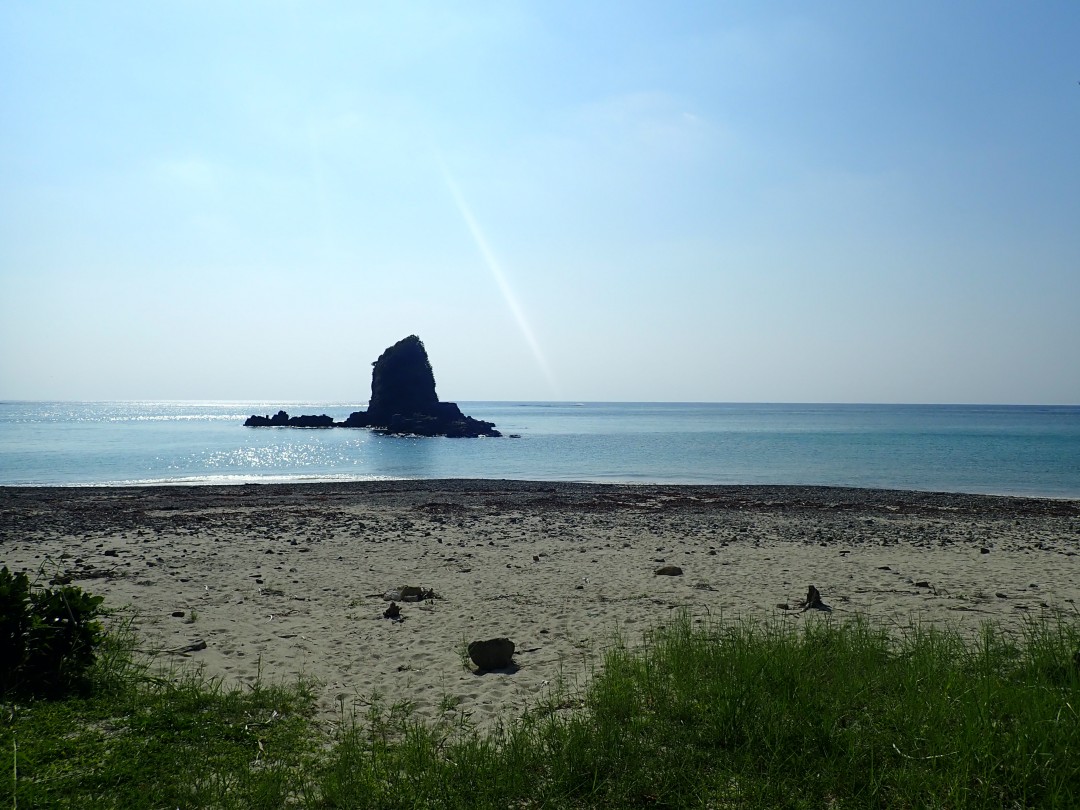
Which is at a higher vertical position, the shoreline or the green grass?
the green grass

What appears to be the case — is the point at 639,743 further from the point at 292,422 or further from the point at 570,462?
the point at 292,422

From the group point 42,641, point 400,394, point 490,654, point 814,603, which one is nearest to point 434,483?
point 814,603

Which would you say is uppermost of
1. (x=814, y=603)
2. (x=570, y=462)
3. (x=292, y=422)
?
(x=292, y=422)

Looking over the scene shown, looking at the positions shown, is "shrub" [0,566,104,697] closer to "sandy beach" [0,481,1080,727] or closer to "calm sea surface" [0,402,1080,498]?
"sandy beach" [0,481,1080,727]

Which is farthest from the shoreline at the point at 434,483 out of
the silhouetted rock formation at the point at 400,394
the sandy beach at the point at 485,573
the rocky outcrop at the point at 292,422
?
the rocky outcrop at the point at 292,422

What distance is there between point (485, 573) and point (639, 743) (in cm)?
840

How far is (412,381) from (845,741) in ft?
354

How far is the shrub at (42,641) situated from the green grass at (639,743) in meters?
0.32

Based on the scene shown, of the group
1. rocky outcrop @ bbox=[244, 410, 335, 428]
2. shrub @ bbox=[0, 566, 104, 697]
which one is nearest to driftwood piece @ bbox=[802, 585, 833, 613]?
shrub @ bbox=[0, 566, 104, 697]

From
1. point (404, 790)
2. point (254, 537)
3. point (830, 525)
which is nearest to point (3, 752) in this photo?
point (404, 790)

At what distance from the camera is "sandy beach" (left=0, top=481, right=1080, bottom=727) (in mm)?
7898

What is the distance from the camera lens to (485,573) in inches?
522

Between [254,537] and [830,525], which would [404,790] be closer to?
[254,537]

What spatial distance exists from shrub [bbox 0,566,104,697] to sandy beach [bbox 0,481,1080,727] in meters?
1.35
